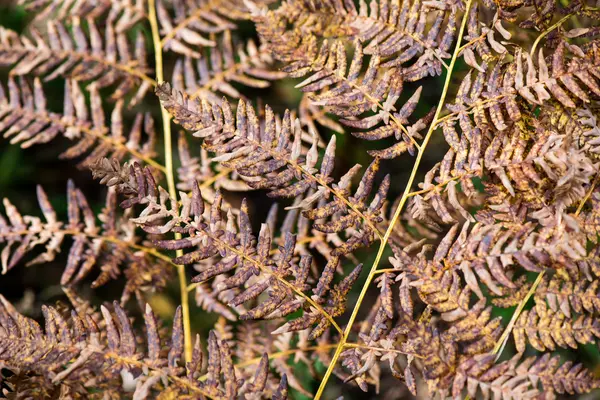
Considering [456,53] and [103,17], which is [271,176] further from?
[103,17]

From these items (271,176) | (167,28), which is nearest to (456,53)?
(271,176)

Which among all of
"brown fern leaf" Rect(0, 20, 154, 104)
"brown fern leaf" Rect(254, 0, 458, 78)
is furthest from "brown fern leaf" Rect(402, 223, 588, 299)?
"brown fern leaf" Rect(0, 20, 154, 104)

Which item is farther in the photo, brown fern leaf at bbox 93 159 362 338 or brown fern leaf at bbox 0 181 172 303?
brown fern leaf at bbox 0 181 172 303

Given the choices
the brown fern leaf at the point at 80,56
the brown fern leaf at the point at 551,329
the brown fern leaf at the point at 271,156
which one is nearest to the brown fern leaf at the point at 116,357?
the brown fern leaf at the point at 271,156

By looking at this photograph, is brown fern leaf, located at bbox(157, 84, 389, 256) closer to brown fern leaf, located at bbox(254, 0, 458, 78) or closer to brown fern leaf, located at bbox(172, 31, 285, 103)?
brown fern leaf, located at bbox(254, 0, 458, 78)

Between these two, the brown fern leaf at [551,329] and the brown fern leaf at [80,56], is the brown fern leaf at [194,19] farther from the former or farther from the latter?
the brown fern leaf at [551,329]
